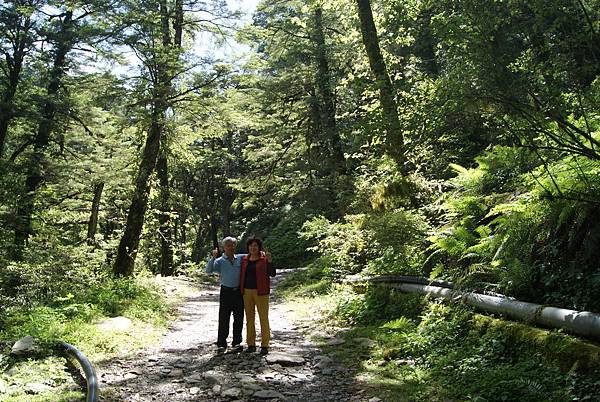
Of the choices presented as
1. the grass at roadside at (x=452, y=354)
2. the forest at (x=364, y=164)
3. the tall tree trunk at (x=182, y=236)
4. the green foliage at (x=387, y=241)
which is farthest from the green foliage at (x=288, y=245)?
the grass at roadside at (x=452, y=354)

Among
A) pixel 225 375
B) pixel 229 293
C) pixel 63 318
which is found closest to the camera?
pixel 225 375

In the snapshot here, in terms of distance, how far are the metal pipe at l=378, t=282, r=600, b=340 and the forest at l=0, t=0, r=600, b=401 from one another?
144 mm

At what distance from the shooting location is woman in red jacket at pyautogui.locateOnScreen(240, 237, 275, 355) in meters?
8.19

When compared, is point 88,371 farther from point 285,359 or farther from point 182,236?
point 182,236

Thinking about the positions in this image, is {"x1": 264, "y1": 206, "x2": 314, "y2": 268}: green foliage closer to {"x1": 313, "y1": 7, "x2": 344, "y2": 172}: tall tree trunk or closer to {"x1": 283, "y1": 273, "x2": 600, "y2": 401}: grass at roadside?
{"x1": 313, "y1": 7, "x2": 344, "y2": 172}: tall tree trunk

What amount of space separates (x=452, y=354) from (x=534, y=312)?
1.18 metres

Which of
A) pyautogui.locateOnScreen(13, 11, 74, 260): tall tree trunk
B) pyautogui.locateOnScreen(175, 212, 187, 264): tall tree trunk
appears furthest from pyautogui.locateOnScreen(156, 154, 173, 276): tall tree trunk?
pyautogui.locateOnScreen(13, 11, 74, 260): tall tree trunk

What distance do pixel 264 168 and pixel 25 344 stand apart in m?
17.1

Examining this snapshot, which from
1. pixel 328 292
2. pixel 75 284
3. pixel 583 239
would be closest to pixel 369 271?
pixel 328 292

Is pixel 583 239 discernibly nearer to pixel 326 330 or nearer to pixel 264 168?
pixel 326 330

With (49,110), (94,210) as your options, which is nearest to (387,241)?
(49,110)

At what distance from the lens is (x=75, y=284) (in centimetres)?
1218

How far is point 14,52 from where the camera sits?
1783 centimetres

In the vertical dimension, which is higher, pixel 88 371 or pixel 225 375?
pixel 88 371
